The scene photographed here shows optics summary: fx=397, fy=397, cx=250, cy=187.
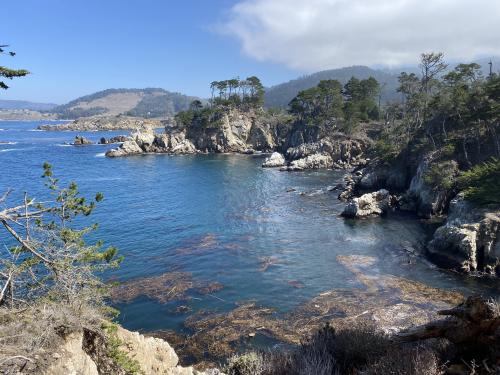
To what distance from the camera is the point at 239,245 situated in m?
40.0

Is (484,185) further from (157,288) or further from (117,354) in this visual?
(117,354)

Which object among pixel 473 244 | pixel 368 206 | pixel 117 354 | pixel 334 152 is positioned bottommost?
pixel 473 244

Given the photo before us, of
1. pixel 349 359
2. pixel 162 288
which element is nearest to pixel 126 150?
pixel 162 288

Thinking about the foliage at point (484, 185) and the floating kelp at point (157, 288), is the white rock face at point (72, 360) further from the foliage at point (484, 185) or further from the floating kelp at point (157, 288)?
the foliage at point (484, 185)

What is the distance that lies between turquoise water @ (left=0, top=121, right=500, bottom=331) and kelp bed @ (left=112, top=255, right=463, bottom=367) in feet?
3.12

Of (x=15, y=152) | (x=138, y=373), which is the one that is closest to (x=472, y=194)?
(x=138, y=373)

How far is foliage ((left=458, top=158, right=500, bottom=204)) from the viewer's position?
36.2 m

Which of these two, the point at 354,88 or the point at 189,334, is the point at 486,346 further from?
the point at 354,88

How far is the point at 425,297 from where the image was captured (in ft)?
93.2

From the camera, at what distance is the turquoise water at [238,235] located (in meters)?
29.8

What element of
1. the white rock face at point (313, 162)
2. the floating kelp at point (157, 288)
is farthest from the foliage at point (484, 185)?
the white rock face at point (313, 162)

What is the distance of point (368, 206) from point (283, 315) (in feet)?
92.7

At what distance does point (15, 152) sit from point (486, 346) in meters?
131

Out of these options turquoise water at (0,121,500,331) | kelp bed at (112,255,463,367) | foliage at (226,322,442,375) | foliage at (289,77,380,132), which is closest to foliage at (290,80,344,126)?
foliage at (289,77,380,132)
